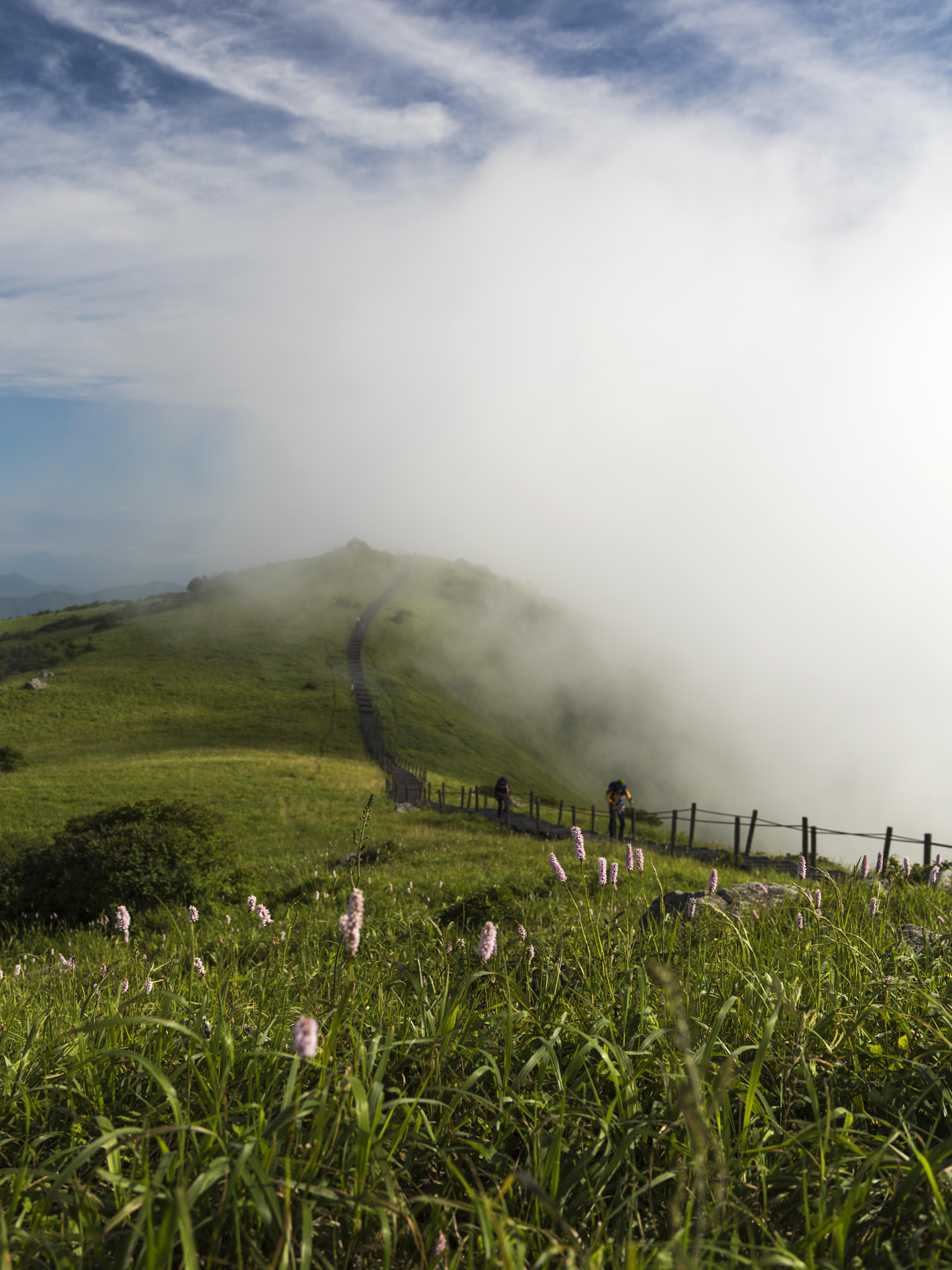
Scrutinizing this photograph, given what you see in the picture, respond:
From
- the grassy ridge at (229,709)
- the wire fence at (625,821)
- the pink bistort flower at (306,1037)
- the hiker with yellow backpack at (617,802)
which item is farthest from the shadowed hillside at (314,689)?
the pink bistort flower at (306,1037)

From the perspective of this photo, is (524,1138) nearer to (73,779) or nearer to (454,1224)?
(454,1224)

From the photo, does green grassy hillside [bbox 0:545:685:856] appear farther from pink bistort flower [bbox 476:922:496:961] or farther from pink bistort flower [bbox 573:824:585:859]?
pink bistort flower [bbox 476:922:496:961]

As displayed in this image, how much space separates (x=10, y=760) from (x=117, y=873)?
40.1 metres

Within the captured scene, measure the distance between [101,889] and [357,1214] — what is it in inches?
591

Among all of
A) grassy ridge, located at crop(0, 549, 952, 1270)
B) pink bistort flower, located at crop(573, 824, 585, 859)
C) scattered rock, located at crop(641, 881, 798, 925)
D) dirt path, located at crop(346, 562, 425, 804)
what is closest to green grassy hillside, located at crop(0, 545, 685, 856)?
dirt path, located at crop(346, 562, 425, 804)

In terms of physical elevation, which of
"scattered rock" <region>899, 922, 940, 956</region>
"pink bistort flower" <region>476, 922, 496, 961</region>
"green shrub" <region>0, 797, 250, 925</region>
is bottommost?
"green shrub" <region>0, 797, 250, 925</region>

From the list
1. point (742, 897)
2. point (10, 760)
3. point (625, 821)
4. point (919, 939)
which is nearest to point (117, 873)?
point (742, 897)

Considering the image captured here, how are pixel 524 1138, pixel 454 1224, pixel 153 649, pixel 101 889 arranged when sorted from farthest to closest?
pixel 153 649, pixel 101 889, pixel 524 1138, pixel 454 1224

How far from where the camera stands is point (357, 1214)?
88.6 inches

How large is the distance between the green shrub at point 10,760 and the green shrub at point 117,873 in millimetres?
36534

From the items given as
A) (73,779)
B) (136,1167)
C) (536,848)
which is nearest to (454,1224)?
(136,1167)

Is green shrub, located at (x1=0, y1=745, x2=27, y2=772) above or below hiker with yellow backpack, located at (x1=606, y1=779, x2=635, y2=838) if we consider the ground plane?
below

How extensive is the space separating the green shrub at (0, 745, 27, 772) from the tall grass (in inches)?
2010

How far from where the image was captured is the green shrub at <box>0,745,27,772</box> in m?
46.5
